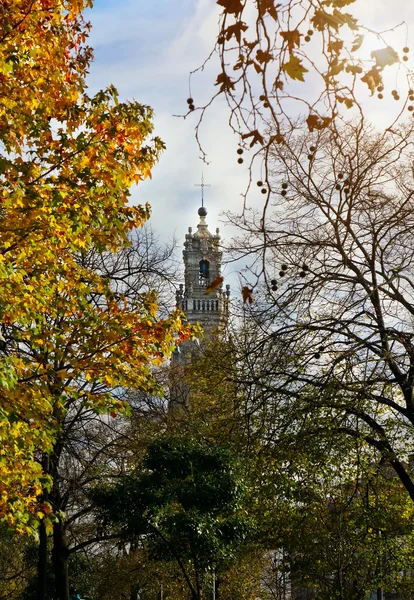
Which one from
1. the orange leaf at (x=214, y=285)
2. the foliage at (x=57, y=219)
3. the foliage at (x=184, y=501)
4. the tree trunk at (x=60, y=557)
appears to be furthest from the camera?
the tree trunk at (x=60, y=557)

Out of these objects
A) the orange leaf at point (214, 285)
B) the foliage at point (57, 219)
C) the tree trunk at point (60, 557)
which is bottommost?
the orange leaf at point (214, 285)

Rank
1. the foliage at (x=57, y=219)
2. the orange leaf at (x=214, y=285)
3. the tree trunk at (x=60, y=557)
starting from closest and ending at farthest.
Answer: the orange leaf at (x=214, y=285)
the foliage at (x=57, y=219)
the tree trunk at (x=60, y=557)

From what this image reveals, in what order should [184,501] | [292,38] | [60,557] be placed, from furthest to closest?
[60,557]
[184,501]
[292,38]

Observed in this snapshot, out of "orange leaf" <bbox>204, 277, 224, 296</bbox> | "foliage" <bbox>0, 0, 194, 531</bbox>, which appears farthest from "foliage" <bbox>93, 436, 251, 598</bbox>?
"orange leaf" <bbox>204, 277, 224, 296</bbox>

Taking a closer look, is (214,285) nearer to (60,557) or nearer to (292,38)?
(292,38)

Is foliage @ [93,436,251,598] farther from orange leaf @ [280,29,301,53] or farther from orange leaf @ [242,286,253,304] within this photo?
orange leaf @ [280,29,301,53]

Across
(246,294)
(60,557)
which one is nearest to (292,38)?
(246,294)

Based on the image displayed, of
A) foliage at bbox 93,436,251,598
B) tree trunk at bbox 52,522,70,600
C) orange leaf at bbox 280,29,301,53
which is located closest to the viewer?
orange leaf at bbox 280,29,301,53

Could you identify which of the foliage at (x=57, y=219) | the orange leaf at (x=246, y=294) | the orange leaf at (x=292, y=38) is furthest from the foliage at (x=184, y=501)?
the orange leaf at (x=292, y=38)

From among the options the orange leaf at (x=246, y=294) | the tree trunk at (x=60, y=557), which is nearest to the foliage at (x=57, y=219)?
the orange leaf at (x=246, y=294)

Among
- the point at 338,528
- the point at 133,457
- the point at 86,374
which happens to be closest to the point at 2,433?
the point at 86,374

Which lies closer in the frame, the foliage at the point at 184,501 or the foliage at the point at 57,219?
the foliage at the point at 57,219

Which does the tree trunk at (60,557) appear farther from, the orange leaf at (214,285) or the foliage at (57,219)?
the orange leaf at (214,285)

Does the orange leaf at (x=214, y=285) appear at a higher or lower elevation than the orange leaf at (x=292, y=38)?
lower
